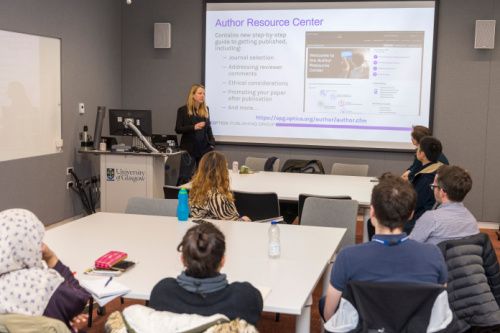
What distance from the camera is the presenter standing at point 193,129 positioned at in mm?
7293

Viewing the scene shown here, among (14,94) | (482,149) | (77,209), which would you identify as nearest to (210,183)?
(14,94)

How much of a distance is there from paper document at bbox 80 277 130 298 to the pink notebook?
0.44ft

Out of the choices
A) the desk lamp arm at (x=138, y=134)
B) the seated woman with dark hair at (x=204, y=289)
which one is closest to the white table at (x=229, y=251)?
the seated woman with dark hair at (x=204, y=289)

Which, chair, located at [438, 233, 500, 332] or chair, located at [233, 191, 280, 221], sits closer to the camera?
chair, located at [438, 233, 500, 332]

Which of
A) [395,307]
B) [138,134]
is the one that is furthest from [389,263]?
[138,134]

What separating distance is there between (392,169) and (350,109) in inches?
35.7

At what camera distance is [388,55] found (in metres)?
7.57

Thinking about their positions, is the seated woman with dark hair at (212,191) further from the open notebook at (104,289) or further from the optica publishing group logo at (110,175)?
the optica publishing group logo at (110,175)

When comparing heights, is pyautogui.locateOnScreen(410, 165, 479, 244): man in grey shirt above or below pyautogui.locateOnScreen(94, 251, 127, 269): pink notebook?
above

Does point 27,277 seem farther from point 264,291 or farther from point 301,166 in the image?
point 301,166

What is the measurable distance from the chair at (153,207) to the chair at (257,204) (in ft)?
2.41

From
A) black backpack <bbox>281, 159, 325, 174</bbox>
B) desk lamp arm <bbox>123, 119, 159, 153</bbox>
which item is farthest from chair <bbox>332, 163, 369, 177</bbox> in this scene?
desk lamp arm <bbox>123, 119, 159, 153</bbox>

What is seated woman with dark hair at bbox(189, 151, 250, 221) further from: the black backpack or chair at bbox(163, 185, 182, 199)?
the black backpack

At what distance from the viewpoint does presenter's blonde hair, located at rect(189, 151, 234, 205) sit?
→ 398cm
